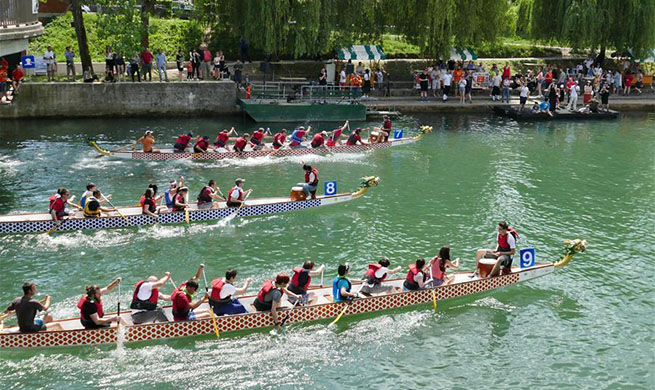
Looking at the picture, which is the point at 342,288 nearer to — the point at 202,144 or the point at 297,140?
the point at 202,144

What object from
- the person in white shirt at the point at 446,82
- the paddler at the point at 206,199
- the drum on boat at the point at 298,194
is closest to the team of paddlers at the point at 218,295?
the paddler at the point at 206,199

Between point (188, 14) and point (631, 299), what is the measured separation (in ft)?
131

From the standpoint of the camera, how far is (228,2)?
4281 centimetres

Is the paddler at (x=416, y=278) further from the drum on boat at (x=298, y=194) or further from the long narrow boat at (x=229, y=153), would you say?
the long narrow boat at (x=229, y=153)

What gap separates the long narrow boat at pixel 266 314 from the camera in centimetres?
1541

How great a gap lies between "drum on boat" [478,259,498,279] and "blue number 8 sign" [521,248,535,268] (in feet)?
2.34

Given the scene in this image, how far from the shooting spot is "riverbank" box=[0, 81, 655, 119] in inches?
1524

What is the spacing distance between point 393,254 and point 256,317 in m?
6.14

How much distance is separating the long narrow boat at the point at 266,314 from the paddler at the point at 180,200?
6.89 metres

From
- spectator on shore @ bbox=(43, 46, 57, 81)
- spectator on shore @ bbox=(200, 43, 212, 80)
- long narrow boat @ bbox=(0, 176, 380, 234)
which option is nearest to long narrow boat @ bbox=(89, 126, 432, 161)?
long narrow boat @ bbox=(0, 176, 380, 234)

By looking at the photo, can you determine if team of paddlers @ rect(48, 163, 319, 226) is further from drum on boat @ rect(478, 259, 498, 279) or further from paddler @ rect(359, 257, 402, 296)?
drum on boat @ rect(478, 259, 498, 279)

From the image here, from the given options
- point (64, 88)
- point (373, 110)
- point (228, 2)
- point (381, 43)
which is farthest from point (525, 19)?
point (64, 88)

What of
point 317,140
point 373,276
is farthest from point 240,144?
point 373,276

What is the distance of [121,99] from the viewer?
39844 millimetres
